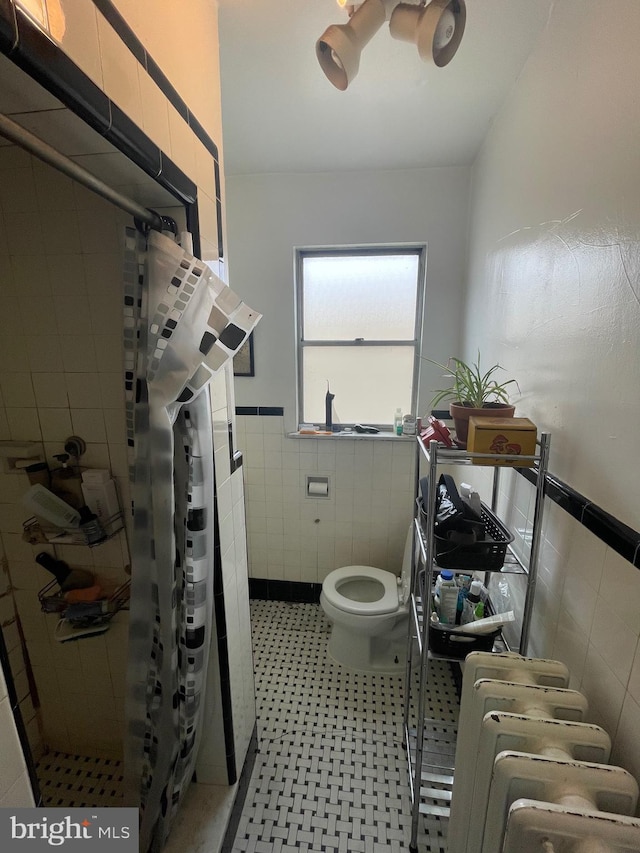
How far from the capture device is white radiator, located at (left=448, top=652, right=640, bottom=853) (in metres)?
0.59

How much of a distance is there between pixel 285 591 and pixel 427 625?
145 cm

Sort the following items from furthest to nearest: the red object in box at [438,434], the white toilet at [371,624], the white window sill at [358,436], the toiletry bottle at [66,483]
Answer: the white window sill at [358,436], the white toilet at [371,624], the toiletry bottle at [66,483], the red object in box at [438,434]

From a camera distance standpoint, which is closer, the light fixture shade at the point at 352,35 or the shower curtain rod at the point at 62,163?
the shower curtain rod at the point at 62,163

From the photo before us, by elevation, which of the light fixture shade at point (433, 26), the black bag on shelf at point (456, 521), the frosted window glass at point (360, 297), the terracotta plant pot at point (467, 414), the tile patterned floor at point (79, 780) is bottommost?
the tile patterned floor at point (79, 780)

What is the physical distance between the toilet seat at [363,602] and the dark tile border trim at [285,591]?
13.8 inches

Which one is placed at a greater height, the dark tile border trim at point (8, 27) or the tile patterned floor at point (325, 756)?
the dark tile border trim at point (8, 27)

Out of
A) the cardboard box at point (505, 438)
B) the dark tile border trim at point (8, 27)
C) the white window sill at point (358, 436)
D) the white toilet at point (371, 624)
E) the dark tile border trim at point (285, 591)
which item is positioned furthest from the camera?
the dark tile border trim at point (285, 591)

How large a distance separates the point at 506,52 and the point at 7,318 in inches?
70.4

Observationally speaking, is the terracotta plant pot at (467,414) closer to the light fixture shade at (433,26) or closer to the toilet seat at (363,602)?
the light fixture shade at (433,26)

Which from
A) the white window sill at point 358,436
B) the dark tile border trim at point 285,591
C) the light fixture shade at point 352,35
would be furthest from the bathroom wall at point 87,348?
the dark tile border trim at point 285,591

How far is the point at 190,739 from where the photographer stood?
1.05 m

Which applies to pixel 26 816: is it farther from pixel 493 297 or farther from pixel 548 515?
pixel 493 297

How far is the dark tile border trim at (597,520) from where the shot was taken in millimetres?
672

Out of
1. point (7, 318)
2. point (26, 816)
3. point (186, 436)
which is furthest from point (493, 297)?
point (26, 816)
